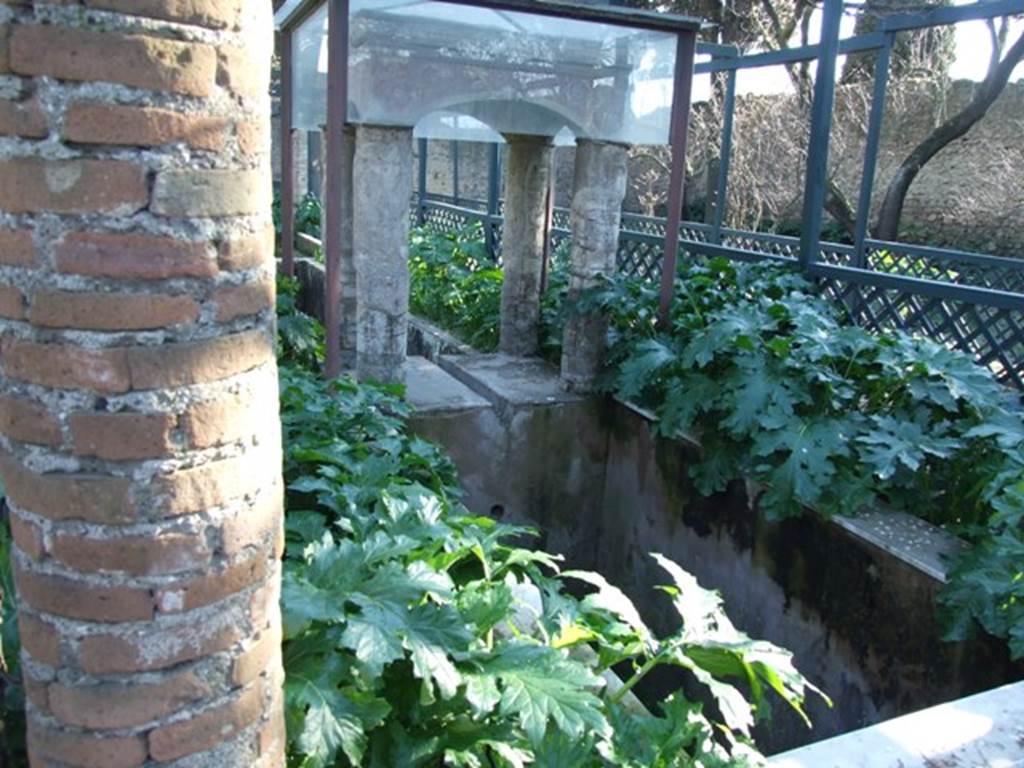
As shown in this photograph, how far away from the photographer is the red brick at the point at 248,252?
4.63 ft

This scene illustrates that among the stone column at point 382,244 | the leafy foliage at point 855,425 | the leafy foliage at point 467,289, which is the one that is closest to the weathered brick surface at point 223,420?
the leafy foliage at point 855,425

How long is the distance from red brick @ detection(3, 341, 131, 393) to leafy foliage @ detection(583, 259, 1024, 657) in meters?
3.05

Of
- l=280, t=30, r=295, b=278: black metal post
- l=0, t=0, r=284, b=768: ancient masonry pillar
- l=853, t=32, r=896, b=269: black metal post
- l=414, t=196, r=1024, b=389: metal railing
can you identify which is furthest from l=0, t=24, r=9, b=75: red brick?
l=853, t=32, r=896, b=269: black metal post

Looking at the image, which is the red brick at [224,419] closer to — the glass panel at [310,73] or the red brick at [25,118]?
the red brick at [25,118]

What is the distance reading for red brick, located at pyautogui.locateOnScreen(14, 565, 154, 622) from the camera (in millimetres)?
1405

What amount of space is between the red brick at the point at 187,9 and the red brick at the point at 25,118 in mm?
169

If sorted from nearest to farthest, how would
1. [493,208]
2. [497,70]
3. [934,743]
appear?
1. [934,743]
2. [497,70]
3. [493,208]

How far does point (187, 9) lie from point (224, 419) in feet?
2.07

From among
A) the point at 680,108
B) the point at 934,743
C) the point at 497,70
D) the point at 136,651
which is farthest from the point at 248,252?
the point at 680,108

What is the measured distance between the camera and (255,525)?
1543 mm

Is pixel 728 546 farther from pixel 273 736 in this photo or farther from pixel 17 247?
pixel 17 247

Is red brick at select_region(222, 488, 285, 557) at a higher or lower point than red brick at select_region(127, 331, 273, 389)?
lower

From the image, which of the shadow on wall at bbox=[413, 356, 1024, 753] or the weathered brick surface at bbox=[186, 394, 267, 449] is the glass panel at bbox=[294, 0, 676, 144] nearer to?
Result: the shadow on wall at bbox=[413, 356, 1024, 753]

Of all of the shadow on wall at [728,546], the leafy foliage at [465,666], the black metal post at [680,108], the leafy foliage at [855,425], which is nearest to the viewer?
the leafy foliage at [465,666]
